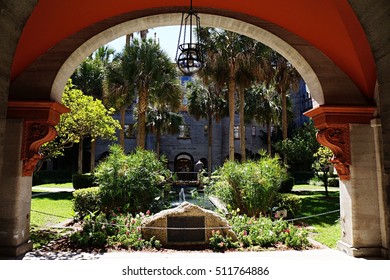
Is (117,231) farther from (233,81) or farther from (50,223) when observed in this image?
(233,81)

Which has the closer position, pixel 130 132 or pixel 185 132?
pixel 130 132

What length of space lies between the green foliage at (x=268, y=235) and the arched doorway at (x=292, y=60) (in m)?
1.28

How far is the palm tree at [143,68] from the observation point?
59.4ft

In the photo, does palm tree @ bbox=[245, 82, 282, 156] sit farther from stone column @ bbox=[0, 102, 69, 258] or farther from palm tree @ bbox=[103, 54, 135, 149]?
stone column @ bbox=[0, 102, 69, 258]

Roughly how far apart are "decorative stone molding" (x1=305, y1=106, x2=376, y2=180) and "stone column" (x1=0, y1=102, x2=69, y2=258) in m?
5.71

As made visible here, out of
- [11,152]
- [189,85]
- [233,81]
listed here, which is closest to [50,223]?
[11,152]

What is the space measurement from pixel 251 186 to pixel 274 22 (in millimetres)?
4980

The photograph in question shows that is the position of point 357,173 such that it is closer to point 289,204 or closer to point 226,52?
point 289,204

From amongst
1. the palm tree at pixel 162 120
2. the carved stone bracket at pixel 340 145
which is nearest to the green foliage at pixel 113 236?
the carved stone bracket at pixel 340 145

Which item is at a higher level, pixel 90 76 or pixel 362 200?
pixel 90 76

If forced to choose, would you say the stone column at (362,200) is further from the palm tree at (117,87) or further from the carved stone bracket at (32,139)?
the palm tree at (117,87)

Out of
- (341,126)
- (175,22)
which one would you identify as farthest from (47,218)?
(341,126)

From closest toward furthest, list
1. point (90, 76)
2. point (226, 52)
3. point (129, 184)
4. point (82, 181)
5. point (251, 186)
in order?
point (251, 186)
point (129, 184)
point (82, 181)
point (226, 52)
point (90, 76)

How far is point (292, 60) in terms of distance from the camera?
21.2 ft
